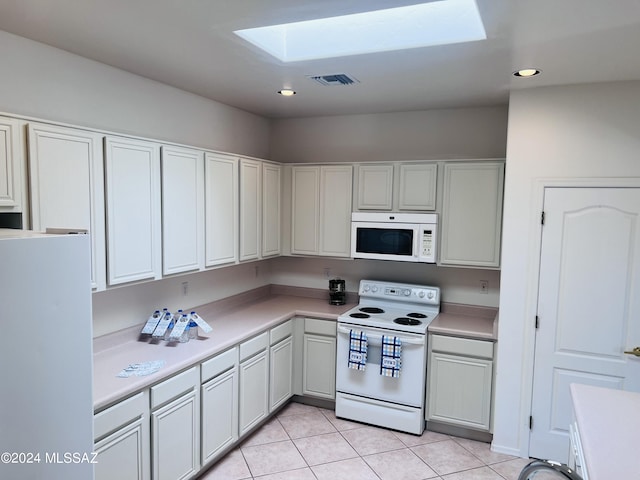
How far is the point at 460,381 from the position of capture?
3320 mm

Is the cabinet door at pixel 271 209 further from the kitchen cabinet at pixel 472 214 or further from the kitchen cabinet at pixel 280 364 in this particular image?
the kitchen cabinet at pixel 472 214

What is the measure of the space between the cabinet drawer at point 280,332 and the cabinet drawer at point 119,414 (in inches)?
51.1

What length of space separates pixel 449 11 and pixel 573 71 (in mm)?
977

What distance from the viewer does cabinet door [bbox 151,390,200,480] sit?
7.79 ft

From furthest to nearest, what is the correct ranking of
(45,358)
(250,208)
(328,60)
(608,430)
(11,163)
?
(250,208) < (328,60) < (11,163) < (608,430) < (45,358)

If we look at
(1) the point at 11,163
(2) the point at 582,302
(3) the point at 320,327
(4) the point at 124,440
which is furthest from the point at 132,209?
(2) the point at 582,302

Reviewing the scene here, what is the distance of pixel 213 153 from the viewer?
311cm

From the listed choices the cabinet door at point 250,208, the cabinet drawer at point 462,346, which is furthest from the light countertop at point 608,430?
the cabinet door at point 250,208

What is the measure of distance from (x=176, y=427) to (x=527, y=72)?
115 inches

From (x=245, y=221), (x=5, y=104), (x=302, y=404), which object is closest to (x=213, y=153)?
(x=245, y=221)

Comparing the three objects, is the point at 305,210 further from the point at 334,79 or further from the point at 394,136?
the point at 334,79

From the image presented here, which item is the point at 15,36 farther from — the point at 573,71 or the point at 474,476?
the point at 474,476

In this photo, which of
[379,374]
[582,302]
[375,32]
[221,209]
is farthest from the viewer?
[379,374]

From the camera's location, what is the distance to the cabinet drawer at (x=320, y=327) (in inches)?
145
